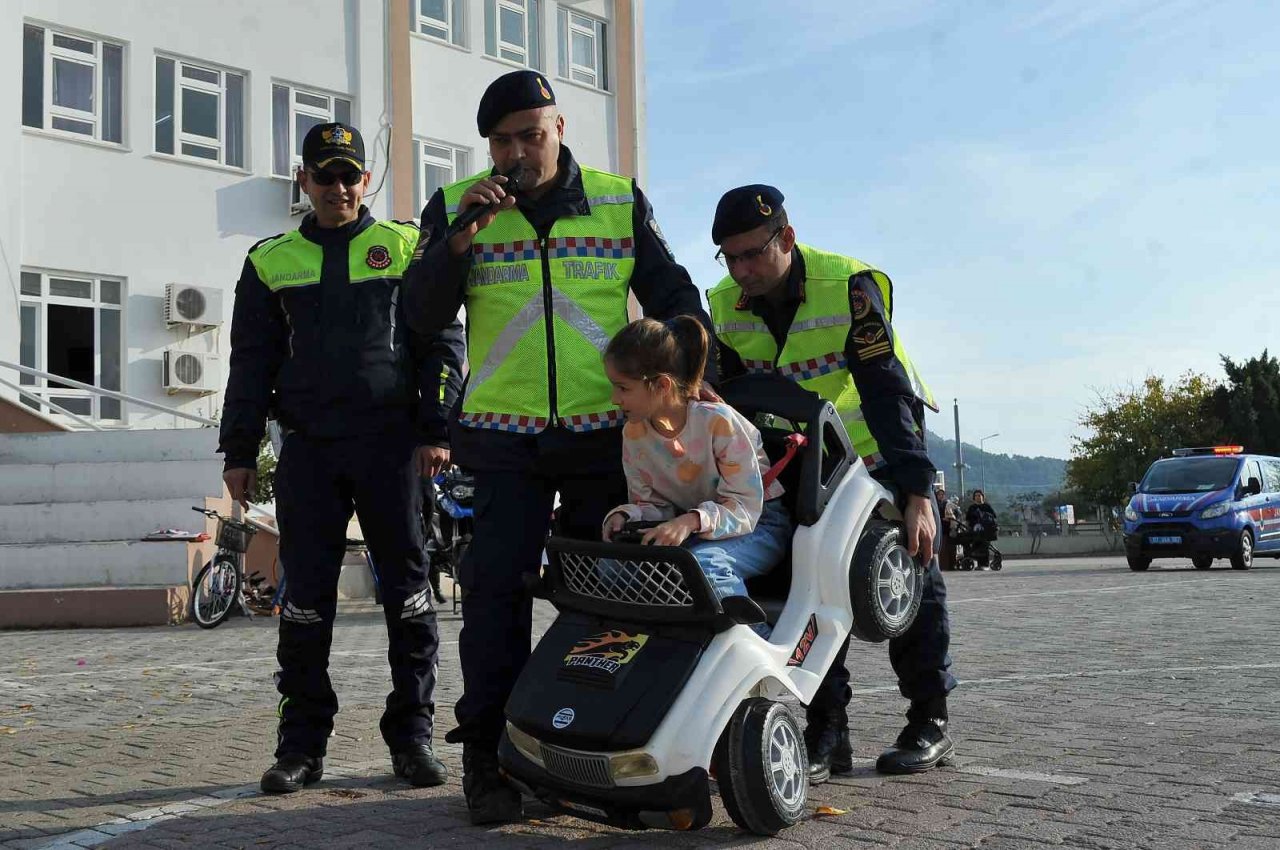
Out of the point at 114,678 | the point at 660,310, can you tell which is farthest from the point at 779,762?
the point at 114,678

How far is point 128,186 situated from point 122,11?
8.61 feet

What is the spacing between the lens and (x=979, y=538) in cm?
2725

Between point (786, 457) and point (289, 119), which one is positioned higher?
point (289, 119)

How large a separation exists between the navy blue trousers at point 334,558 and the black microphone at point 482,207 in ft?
3.65

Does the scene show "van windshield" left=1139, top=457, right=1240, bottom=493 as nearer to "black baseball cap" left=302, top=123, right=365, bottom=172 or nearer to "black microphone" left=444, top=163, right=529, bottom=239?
"black baseball cap" left=302, top=123, right=365, bottom=172

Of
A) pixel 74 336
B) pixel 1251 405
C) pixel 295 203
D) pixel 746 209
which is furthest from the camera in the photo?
pixel 1251 405

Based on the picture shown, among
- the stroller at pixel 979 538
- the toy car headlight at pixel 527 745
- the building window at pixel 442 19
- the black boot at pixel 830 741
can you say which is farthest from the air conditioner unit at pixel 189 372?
the toy car headlight at pixel 527 745

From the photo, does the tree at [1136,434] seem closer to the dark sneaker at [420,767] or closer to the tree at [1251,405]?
the tree at [1251,405]

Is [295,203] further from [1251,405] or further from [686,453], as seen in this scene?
[1251,405]

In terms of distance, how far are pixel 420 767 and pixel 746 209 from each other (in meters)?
2.15

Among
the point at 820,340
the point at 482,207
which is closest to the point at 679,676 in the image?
the point at 482,207

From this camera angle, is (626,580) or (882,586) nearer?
(626,580)

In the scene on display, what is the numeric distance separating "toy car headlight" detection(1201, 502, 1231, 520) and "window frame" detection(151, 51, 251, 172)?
16.1 m

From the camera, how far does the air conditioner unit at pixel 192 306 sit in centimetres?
2134
